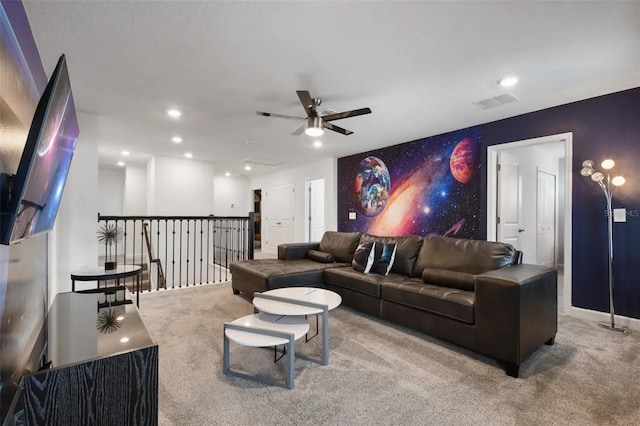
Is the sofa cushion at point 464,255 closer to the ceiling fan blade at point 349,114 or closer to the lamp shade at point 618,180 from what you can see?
the lamp shade at point 618,180

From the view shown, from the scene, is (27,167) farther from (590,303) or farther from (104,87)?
(590,303)

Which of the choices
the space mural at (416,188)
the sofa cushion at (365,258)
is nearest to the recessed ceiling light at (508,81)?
the space mural at (416,188)

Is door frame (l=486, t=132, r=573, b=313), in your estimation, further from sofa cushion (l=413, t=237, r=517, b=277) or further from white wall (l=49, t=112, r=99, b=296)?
white wall (l=49, t=112, r=99, b=296)

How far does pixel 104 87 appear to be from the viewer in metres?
2.96

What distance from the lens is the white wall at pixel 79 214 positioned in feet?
11.8

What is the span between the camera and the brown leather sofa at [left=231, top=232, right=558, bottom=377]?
7.00 feet

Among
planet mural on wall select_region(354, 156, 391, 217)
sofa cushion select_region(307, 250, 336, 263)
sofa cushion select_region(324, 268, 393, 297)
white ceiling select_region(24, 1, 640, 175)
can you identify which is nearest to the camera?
white ceiling select_region(24, 1, 640, 175)

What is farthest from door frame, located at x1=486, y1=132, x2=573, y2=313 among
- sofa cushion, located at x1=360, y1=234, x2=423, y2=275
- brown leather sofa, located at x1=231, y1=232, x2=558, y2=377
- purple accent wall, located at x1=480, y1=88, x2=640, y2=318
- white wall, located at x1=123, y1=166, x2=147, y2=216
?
white wall, located at x1=123, y1=166, x2=147, y2=216

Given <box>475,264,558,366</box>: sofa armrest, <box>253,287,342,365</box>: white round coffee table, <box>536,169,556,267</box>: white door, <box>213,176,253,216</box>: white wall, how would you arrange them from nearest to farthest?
<box>475,264,558,366</box>: sofa armrest < <box>253,287,342,365</box>: white round coffee table < <box>536,169,556,267</box>: white door < <box>213,176,253,216</box>: white wall

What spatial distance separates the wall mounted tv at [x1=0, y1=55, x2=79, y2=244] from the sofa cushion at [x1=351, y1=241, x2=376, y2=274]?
2.86 metres

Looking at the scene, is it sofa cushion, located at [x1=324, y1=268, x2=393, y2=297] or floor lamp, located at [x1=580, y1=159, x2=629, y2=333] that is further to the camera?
sofa cushion, located at [x1=324, y1=268, x2=393, y2=297]

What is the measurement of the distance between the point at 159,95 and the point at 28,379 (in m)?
2.87

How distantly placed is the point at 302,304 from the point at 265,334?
0.47 metres

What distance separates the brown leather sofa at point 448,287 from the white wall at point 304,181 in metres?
2.31
